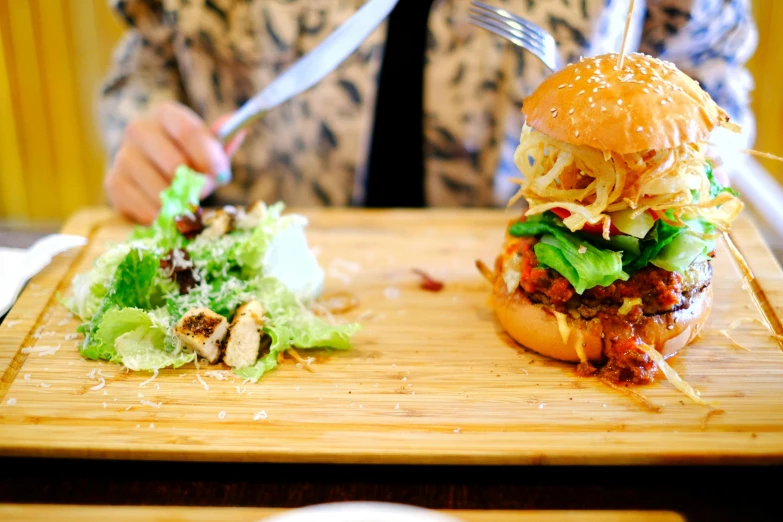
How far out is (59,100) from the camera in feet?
16.3

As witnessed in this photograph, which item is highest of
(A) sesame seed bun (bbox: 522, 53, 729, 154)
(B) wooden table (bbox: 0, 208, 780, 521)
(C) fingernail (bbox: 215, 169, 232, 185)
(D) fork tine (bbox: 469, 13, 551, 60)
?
(D) fork tine (bbox: 469, 13, 551, 60)

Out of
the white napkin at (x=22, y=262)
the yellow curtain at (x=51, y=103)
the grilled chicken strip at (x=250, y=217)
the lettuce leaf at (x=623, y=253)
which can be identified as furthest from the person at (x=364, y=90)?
the yellow curtain at (x=51, y=103)

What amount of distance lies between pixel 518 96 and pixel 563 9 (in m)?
0.39

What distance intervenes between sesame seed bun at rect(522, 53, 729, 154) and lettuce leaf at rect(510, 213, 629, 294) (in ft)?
0.93

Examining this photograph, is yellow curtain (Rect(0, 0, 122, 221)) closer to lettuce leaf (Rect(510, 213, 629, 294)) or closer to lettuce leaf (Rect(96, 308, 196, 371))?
lettuce leaf (Rect(96, 308, 196, 371))

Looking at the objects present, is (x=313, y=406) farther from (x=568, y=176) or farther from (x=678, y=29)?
(x=678, y=29)

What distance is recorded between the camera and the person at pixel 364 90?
2912 mm

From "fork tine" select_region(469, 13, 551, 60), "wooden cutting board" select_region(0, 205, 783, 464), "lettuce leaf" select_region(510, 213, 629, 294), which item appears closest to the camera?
"wooden cutting board" select_region(0, 205, 783, 464)

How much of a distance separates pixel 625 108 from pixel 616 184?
193mm

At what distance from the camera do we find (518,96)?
10.0 ft

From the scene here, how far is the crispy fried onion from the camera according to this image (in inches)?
72.1

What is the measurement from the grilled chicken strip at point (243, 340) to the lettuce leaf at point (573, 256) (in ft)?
2.77

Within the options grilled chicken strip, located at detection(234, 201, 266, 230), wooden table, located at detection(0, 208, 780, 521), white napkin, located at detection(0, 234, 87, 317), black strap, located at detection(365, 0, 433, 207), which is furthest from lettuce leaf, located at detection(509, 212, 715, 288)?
white napkin, located at detection(0, 234, 87, 317)

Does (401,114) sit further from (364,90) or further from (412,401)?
(412,401)
